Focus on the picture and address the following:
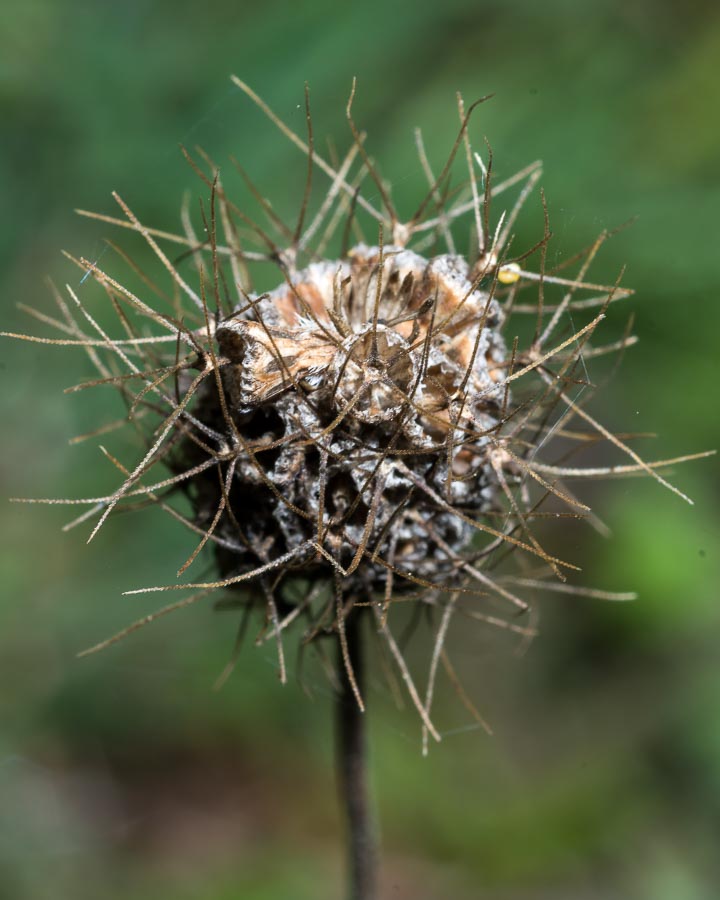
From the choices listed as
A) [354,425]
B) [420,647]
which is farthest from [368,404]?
[420,647]

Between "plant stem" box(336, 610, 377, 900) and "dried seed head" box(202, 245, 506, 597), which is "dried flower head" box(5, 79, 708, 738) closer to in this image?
"dried seed head" box(202, 245, 506, 597)

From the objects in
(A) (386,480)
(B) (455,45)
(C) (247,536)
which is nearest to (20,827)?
(C) (247,536)

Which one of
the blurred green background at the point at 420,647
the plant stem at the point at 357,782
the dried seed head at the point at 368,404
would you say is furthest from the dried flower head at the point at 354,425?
the blurred green background at the point at 420,647

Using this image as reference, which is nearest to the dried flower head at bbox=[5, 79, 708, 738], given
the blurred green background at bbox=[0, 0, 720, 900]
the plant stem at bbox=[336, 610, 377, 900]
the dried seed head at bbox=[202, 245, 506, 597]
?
the dried seed head at bbox=[202, 245, 506, 597]

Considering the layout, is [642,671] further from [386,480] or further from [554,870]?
[386,480]

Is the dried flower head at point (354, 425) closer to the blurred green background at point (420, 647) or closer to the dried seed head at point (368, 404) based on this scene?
the dried seed head at point (368, 404)

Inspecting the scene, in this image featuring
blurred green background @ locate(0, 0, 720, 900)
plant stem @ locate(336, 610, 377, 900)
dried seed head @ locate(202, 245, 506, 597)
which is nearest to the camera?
dried seed head @ locate(202, 245, 506, 597)
